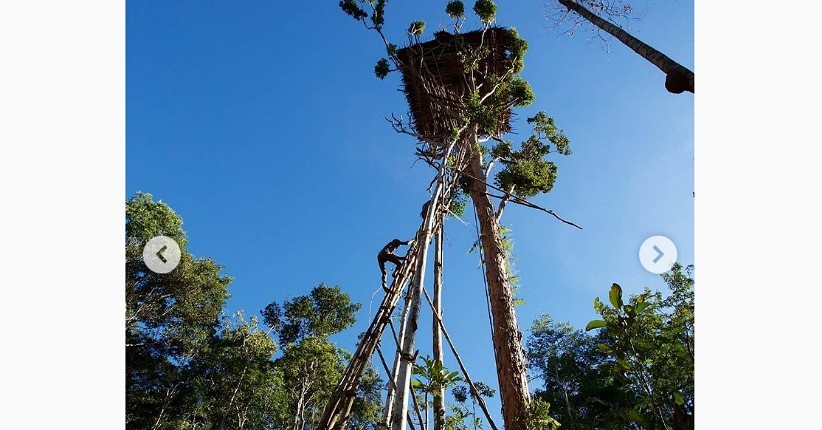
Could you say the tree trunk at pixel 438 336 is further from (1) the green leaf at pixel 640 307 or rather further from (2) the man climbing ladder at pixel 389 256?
(1) the green leaf at pixel 640 307

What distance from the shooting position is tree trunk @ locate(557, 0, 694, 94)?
6.10ft

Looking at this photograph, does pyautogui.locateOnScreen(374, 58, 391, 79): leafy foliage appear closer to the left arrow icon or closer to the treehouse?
the treehouse

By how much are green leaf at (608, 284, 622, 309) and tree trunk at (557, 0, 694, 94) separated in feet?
2.59

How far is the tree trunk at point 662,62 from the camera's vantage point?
73.2 inches

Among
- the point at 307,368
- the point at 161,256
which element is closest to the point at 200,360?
the point at 307,368

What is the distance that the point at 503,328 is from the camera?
15.4 ft

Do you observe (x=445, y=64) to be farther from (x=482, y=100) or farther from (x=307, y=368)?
(x=307, y=368)

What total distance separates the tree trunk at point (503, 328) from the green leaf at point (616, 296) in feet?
5.95

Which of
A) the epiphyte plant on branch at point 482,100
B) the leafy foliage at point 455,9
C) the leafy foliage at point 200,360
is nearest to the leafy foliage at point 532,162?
the epiphyte plant on branch at point 482,100

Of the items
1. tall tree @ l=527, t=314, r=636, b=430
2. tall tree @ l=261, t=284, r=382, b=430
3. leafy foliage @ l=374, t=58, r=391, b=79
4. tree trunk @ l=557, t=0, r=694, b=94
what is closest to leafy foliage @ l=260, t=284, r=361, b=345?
Result: tall tree @ l=261, t=284, r=382, b=430

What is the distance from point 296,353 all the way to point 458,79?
8642mm
